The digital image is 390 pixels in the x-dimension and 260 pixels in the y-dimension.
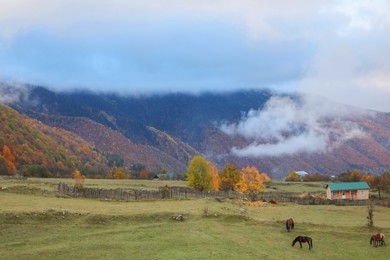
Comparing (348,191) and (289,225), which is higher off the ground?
(348,191)

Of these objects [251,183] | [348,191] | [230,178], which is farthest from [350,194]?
[230,178]

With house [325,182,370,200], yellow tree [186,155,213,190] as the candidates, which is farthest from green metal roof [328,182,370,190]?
yellow tree [186,155,213,190]

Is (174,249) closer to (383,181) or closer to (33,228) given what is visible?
(33,228)

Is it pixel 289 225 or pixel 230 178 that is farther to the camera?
pixel 230 178

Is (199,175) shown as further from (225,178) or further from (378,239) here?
(378,239)

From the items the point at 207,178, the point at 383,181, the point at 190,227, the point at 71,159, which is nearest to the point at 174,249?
the point at 190,227

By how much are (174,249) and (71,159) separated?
17642 cm

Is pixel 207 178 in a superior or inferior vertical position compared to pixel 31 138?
inferior

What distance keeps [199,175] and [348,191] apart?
36.8m

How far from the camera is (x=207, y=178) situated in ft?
343

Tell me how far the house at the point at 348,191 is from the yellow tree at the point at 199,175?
29.4 meters

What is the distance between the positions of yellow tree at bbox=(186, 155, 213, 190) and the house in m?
29.4

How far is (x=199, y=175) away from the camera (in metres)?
104

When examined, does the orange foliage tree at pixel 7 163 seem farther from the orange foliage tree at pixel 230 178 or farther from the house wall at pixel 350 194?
the house wall at pixel 350 194
